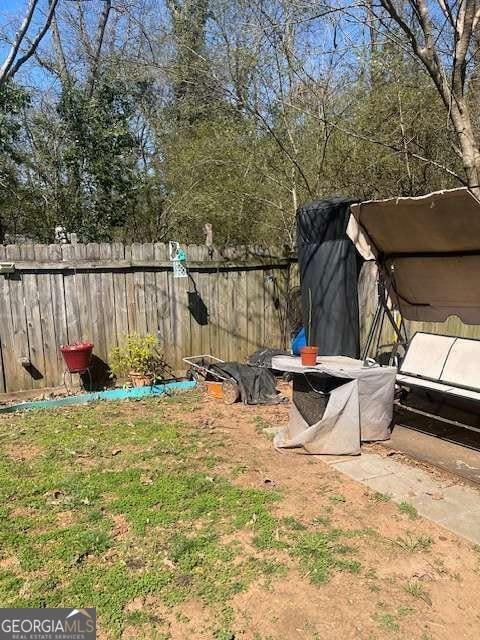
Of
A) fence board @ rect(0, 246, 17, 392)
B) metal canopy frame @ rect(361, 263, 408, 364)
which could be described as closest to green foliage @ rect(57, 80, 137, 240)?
fence board @ rect(0, 246, 17, 392)

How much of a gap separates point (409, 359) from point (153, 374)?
2.87 metres

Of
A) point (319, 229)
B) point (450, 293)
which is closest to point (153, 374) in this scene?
point (319, 229)

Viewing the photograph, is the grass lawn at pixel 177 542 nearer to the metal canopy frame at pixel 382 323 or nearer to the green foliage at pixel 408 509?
the green foliage at pixel 408 509

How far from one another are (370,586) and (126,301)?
4342 mm

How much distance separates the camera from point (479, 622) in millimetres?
2021

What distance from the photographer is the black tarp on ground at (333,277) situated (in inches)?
208

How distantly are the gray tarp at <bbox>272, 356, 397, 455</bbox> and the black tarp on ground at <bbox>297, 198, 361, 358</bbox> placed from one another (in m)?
1.31

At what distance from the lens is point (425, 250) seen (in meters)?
4.72

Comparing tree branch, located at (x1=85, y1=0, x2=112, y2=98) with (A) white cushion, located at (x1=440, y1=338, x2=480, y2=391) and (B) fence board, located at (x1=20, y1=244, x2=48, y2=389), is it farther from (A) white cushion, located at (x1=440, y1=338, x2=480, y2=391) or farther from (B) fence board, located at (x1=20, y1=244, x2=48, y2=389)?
(A) white cushion, located at (x1=440, y1=338, x2=480, y2=391)

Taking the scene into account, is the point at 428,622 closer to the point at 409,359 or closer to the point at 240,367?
the point at 409,359

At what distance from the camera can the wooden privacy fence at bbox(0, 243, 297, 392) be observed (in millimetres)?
5344

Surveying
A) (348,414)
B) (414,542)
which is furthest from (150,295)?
(414,542)

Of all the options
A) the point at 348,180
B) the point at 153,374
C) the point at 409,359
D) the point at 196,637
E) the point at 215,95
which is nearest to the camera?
the point at 196,637

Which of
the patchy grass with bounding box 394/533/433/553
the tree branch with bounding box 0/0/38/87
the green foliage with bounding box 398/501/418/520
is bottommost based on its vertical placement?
the green foliage with bounding box 398/501/418/520
